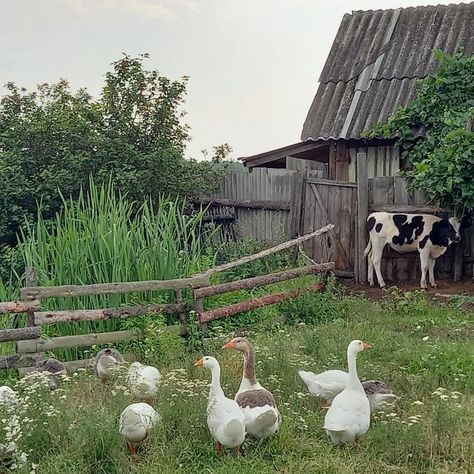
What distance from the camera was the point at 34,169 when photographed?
1241cm

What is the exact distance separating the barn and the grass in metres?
4.26

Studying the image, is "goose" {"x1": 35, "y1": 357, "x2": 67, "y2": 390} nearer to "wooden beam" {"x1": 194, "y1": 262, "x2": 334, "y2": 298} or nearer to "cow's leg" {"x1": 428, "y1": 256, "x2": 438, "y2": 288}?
"wooden beam" {"x1": 194, "y1": 262, "x2": 334, "y2": 298}

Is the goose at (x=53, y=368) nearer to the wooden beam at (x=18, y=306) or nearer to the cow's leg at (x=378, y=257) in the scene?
the wooden beam at (x=18, y=306)

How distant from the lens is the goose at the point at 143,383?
5062 millimetres

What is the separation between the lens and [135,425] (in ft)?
14.0

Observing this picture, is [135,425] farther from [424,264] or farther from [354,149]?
[354,149]

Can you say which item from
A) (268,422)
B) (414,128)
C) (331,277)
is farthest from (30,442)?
(414,128)

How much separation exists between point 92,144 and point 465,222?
6792mm

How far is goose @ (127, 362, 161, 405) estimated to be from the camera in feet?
16.6

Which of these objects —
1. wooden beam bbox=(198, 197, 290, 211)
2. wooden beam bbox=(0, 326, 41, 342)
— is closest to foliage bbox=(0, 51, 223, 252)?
wooden beam bbox=(198, 197, 290, 211)

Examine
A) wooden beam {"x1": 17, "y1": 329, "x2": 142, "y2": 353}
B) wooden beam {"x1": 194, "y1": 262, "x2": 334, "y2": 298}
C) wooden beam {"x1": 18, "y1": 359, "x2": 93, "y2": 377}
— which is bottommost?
wooden beam {"x1": 18, "y1": 359, "x2": 93, "y2": 377}

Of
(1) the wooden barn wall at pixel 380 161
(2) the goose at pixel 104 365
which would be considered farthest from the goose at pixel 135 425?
(1) the wooden barn wall at pixel 380 161

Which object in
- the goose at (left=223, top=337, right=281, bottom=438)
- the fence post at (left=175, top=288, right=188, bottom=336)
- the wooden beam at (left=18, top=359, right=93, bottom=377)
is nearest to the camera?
the goose at (left=223, top=337, right=281, bottom=438)

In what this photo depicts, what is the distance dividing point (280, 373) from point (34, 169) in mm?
8128
